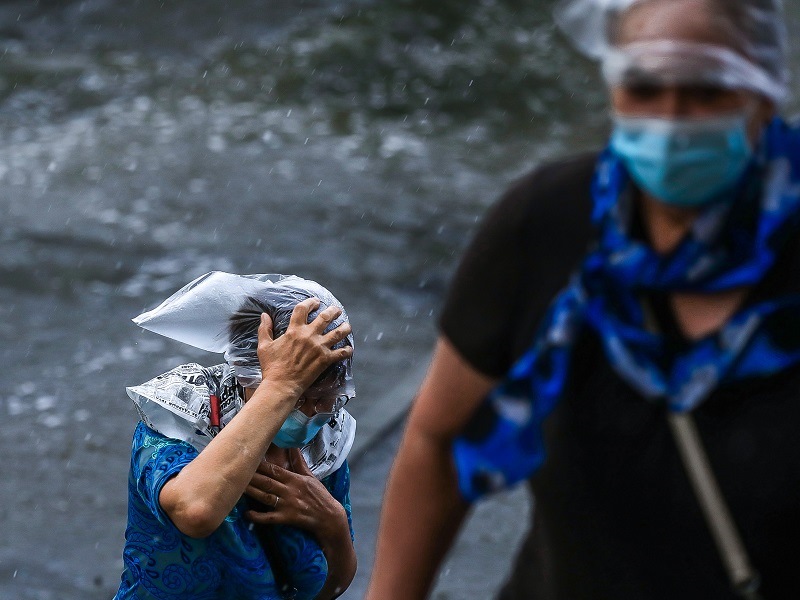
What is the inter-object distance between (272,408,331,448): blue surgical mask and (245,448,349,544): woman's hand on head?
62 mm

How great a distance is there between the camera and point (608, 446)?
171 centimetres

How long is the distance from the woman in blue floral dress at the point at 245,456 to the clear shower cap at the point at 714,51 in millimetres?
1338

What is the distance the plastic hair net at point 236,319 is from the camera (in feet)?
9.77

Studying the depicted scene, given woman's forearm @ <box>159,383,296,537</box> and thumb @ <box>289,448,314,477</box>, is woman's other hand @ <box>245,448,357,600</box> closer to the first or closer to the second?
thumb @ <box>289,448,314,477</box>

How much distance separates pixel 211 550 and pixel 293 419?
34 centimetres

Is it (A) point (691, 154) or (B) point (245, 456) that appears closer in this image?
(A) point (691, 154)

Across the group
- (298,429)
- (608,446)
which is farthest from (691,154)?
(298,429)

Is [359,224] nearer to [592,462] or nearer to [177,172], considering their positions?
[177,172]

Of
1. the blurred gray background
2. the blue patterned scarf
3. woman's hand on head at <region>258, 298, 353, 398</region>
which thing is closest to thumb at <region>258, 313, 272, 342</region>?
woman's hand on head at <region>258, 298, 353, 398</region>

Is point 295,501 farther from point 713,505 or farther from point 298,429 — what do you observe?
point 713,505

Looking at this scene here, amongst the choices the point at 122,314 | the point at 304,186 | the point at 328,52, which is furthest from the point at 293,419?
the point at 328,52

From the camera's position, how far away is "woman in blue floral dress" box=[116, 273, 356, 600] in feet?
9.07

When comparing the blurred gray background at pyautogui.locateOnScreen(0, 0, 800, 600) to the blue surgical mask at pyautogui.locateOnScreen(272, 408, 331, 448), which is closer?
the blue surgical mask at pyautogui.locateOnScreen(272, 408, 331, 448)

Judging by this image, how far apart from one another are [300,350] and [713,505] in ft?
4.59
